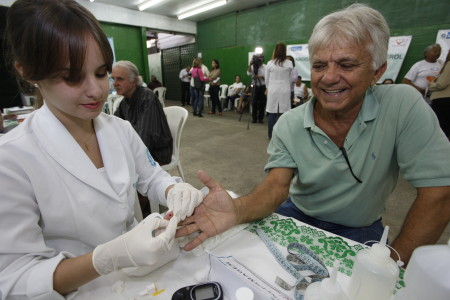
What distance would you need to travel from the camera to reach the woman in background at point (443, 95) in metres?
2.96

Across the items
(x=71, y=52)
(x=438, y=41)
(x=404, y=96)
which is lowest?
(x=404, y=96)

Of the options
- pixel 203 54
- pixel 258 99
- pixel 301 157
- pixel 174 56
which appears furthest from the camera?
pixel 174 56

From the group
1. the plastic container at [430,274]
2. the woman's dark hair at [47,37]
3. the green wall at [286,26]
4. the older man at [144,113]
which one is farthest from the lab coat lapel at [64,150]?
the green wall at [286,26]

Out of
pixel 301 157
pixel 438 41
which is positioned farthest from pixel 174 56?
pixel 301 157

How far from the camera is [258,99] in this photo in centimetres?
624

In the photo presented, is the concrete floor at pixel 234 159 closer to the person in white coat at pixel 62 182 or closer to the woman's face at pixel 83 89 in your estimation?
the person in white coat at pixel 62 182

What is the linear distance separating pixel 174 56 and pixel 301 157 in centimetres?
1112

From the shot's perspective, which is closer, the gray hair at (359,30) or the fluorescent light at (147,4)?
the gray hair at (359,30)

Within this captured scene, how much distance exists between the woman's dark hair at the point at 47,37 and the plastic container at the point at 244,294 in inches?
30.1

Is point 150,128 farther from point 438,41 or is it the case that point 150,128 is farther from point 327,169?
point 438,41

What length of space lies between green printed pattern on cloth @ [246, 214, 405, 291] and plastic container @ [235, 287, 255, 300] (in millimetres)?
262

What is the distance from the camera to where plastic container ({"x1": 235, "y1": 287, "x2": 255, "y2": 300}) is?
1.82ft

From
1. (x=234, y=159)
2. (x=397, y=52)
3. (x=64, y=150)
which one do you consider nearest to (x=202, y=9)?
(x=397, y=52)

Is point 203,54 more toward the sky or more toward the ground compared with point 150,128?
more toward the sky
